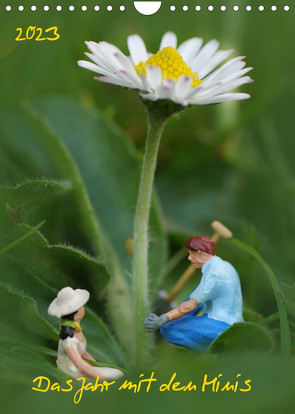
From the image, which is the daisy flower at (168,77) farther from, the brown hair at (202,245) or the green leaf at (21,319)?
the green leaf at (21,319)

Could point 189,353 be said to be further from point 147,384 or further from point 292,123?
point 292,123

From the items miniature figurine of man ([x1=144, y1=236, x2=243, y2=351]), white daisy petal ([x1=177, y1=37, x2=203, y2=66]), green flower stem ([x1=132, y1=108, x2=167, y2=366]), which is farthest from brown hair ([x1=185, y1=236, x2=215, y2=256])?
white daisy petal ([x1=177, y1=37, x2=203, y2=66])

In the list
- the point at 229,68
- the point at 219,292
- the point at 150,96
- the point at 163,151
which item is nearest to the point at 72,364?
the point at 219,292

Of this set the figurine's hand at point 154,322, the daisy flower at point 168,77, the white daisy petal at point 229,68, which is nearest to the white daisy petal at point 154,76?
the daisy flower at point 168,77

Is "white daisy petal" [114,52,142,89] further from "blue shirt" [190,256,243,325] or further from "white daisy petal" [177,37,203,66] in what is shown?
"blue shirt" [190,256,243,325]

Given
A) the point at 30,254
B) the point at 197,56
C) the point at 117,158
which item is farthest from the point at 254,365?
the point at 117,158

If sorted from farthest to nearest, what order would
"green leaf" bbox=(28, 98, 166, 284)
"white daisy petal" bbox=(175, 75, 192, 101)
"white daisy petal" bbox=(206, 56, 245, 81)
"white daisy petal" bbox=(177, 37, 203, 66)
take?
"green leaf" bbox=(28, 98, 166, 284)
"white daisy petal" bbox=(177, 37, 203, 66)
"white daisy petal" bbox=(206, 56, 245, 81)
"white daisy petal" bbox=(175, 75, 192, 101)

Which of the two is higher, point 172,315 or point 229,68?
point 229,68

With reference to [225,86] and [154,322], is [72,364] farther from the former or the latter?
[225,86]
